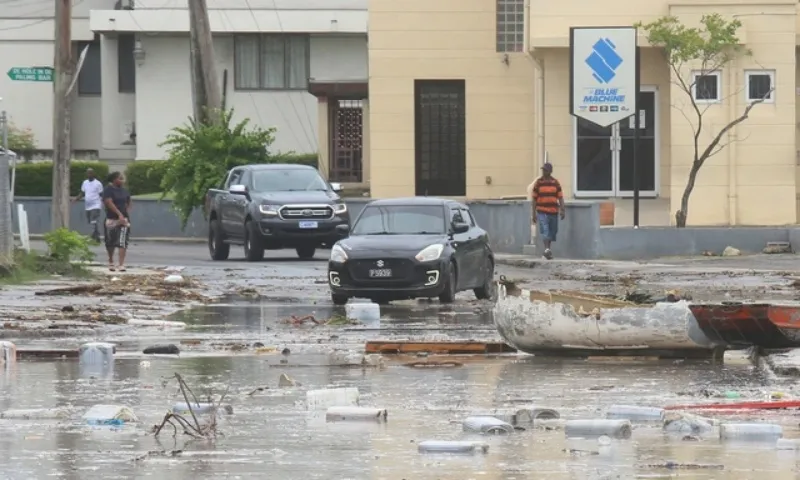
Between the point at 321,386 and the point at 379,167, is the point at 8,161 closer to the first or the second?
the point at 321,386

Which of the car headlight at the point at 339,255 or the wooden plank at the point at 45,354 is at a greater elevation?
the car headlight at the point at 339,255

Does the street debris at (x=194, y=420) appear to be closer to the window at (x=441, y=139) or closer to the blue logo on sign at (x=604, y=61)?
the blue logo on sign at (x=604, y=61)

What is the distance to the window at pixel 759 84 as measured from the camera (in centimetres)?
3875

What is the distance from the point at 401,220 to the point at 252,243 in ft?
31.9

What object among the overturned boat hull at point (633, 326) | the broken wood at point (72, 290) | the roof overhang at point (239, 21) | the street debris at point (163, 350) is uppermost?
the roof overhang at point (239, 21)

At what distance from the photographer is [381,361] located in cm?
1648

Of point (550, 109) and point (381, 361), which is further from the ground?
point (550, 109)

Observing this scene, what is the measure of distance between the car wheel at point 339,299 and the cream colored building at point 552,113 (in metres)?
15.4

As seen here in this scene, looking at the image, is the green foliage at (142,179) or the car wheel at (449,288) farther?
the green foliage at (142,179)

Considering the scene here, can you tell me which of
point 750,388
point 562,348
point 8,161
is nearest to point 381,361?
point 562,348

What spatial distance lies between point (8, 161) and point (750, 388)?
15.6 m

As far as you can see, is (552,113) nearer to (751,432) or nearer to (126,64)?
(126,64)

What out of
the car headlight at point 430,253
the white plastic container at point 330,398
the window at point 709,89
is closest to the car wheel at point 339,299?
the car headlight at point 430,253

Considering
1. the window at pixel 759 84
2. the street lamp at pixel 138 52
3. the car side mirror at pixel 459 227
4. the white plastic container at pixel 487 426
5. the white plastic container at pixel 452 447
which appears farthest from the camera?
the street lamp at pixel 138 52
